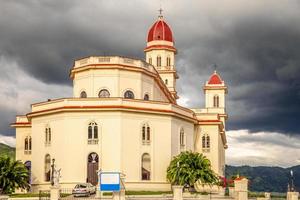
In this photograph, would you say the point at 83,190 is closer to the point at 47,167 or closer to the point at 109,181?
the point at 109,181

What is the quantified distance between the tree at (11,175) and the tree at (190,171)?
15402 mm

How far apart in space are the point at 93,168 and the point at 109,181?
1525 cm

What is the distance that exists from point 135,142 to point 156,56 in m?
36.6

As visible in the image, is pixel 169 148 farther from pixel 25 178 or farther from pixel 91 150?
pixel 25 178

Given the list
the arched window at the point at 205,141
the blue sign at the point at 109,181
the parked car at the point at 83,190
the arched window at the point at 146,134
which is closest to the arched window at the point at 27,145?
the arched window at the point at 146,134

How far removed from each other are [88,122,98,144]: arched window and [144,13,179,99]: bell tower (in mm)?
36080

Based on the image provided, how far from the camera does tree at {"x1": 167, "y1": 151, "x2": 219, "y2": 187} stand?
63.2 meters

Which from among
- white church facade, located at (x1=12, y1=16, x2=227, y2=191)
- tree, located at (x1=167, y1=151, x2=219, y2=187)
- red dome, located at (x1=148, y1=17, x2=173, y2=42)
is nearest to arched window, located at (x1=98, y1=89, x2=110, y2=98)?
white church facade, located at (x1=12, y1=16, x2=227, y2=191)

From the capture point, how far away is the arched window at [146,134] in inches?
2584

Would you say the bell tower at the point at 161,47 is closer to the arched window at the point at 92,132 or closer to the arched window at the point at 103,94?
the arched window at the point at 103,94

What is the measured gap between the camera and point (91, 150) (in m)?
63.8

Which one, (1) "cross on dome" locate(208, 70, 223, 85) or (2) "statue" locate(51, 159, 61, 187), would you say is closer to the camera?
(2) "statue" locate(51, 159, 61, 187)

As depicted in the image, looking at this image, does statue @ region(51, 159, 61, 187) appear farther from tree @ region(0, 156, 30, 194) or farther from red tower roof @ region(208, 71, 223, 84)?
red tower roof @ region(208, 71, 223, 84)

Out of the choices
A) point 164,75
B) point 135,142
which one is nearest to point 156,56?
point 164,75
